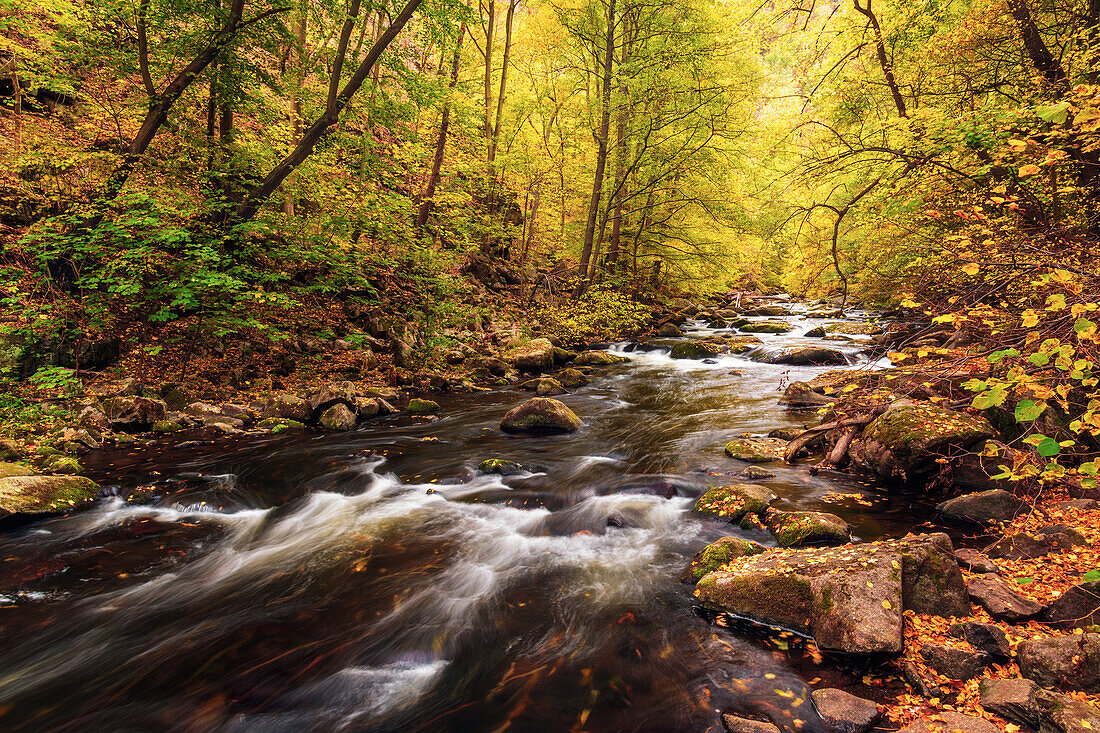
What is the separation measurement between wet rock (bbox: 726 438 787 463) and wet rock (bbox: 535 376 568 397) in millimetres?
5467

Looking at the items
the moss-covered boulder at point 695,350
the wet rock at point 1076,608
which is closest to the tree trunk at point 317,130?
the wet rock at point 1076,608

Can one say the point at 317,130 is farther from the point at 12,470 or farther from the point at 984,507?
the point at 984,507

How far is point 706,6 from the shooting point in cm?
1359

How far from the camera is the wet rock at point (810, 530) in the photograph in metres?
4.33

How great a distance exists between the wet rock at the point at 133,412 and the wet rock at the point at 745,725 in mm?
9420

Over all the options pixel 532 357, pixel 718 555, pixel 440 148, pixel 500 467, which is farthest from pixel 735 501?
pixel 440 148

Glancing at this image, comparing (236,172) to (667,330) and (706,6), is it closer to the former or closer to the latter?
(706,6)

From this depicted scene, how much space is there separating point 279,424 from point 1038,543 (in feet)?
34.3

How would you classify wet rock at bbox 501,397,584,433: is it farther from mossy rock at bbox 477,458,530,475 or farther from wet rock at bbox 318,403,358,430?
wet rock at bbox 318,403,358,430

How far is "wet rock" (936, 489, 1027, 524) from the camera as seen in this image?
450 centimetres

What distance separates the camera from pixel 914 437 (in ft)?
17.9

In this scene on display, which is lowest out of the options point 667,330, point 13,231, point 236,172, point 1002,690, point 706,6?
point 1002,690

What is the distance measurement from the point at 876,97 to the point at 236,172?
1364 cm

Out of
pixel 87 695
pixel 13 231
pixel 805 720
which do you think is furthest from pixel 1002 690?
pixel 13 231
